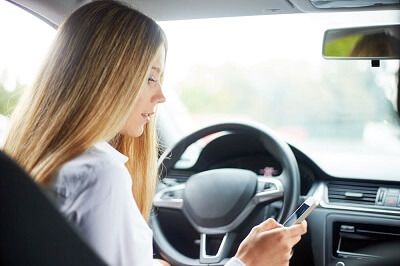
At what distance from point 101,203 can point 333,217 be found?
1435mm

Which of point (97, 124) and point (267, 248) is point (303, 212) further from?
point (97, 124)

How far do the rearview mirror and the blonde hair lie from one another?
69 cm

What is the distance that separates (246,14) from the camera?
7.48ft

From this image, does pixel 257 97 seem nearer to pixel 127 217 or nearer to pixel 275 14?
pixel 275 14

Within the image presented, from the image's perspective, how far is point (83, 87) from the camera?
137 cm

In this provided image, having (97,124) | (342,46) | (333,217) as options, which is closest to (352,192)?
(333,217)

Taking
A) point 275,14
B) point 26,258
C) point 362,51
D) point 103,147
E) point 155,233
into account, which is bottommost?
point 155,233

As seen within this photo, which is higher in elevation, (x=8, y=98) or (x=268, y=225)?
(x=8, y=98)

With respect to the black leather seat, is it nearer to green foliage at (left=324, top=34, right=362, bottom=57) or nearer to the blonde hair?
the blonde hair

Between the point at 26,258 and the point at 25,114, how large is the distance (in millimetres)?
492

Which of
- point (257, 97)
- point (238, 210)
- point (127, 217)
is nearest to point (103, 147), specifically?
point (127, 217)

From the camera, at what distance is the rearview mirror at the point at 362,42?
1.84 meters

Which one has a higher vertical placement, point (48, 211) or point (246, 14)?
point (246, 14)

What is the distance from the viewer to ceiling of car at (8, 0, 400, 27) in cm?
202
